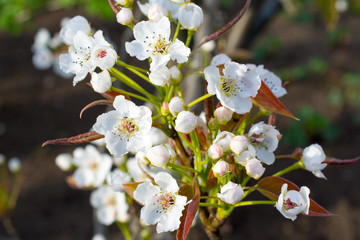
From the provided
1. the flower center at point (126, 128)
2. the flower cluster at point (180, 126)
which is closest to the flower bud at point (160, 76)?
the flower cluster at point (180, 126)

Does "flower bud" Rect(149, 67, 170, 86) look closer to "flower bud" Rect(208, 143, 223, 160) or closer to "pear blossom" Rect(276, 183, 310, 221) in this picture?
"flower bud" Rect(208, 143, 223, 160)

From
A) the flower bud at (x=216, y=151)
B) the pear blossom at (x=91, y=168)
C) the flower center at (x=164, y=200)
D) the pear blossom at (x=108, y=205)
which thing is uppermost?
the flower bud at (x=216, y=151)

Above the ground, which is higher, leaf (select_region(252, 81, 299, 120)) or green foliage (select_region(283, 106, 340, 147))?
leaf (select_region(252, 81, 299, 120))

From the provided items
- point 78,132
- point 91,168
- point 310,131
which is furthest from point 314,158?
point 78,132

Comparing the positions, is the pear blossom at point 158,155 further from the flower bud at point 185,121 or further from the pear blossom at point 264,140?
the pear blossom at point 264,140

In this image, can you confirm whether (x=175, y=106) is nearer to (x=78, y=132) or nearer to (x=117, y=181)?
(x=117, y=181)

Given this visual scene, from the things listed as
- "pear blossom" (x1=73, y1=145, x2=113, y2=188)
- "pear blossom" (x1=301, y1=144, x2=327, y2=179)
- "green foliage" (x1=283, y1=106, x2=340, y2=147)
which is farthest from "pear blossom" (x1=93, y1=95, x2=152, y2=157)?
"green foliage" (x1=283, y1=106, x2=340, y2=147)
